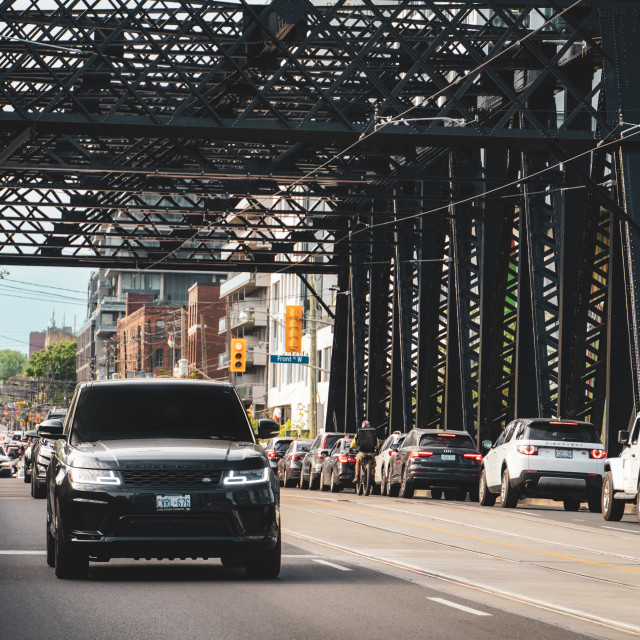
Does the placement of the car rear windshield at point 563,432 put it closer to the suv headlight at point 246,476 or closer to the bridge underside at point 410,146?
the bridge underside at point 410,146

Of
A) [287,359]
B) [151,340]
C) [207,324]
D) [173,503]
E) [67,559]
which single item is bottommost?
[67,559]

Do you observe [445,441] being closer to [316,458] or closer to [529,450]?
[529,450]

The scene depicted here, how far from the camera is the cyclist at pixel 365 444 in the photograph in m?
36.5

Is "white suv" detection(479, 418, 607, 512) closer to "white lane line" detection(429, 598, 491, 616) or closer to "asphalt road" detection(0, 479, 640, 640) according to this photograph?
"asphalt road" detection(0, 479, 640, 640)

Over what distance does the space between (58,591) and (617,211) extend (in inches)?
740

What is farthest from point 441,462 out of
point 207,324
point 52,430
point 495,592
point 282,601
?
point 207,324

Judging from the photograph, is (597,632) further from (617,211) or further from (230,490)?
(617,211)

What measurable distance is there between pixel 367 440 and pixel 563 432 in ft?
27.5

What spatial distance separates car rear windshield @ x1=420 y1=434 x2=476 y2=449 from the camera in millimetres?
34375

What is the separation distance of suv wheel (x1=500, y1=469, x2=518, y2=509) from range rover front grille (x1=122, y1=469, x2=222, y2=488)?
17.2 meters

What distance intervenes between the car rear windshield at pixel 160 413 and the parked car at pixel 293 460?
3420 cm

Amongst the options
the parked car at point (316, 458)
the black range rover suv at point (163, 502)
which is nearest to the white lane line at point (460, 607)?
the black range rover suv at point (163, 502)

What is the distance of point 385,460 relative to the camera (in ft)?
122

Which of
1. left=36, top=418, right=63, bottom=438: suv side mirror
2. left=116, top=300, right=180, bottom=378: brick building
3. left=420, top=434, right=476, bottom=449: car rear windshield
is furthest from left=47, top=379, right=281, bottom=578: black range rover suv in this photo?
left=116, top=300, right=180, bottom=378: brick building
